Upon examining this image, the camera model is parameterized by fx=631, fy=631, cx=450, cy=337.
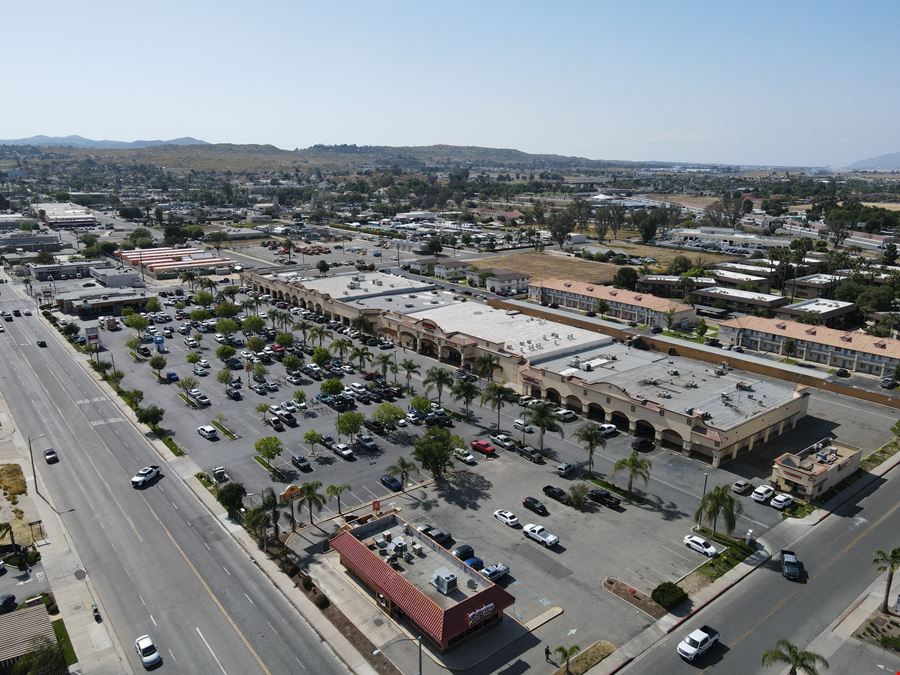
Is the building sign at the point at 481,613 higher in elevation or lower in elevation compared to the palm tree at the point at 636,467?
lower

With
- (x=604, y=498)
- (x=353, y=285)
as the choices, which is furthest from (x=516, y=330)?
(x=604, y=498)

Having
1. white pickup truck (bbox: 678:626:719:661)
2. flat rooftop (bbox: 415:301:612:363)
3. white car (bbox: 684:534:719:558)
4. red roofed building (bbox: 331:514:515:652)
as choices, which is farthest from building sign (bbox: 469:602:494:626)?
flat rooftop (bbox: 415:301:612:363)

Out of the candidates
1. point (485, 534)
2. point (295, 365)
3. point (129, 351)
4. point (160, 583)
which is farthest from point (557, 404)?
point (129, 351)

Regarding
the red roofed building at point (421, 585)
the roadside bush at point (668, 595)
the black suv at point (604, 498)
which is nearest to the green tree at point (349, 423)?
the red roofed building at point (421, 585)

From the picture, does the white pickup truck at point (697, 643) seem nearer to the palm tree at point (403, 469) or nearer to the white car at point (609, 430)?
the palm tree at point (403, 469)

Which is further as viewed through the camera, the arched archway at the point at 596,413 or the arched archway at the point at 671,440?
the arched archway at the point at 596,413

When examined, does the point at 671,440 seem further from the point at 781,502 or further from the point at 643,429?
the point at 781,502
